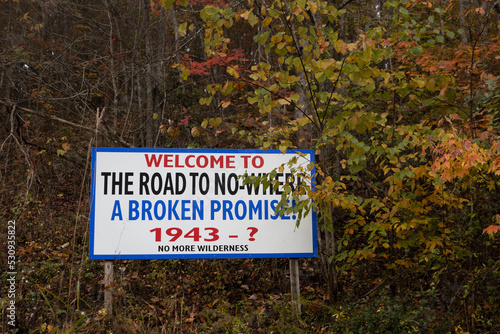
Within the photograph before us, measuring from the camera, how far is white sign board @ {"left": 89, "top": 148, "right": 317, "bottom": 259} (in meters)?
4.59

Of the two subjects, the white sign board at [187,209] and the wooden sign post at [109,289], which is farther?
the white sign board at [187,209]

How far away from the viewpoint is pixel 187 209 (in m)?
4.68

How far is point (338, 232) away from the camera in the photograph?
639cm

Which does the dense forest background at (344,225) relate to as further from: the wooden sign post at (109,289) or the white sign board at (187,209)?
the white sign board at (187,209)

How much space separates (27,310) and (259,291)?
2837 millimetres

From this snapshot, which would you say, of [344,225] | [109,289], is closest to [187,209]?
[109,289]

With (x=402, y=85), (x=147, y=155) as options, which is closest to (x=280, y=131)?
(x=402, y=85)

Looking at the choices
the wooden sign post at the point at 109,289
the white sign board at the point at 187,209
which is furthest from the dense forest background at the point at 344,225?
the white sign board at the point at 187,209

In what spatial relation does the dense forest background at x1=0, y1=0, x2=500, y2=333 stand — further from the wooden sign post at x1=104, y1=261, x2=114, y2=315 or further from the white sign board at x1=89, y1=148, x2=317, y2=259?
the white sign board at x1=89, y1=148, x2=317, y2=259

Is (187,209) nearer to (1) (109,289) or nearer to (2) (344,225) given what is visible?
(1) (109,289)

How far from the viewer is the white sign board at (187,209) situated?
4.59 meters

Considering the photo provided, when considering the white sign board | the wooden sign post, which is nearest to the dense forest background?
the wooden sign post

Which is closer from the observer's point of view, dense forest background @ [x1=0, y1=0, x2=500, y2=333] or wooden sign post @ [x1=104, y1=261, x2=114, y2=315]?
dense forest background @ [x1=0, y1=0, x2=500, y2=333]

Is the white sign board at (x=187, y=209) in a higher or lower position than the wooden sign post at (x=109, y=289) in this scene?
higher
